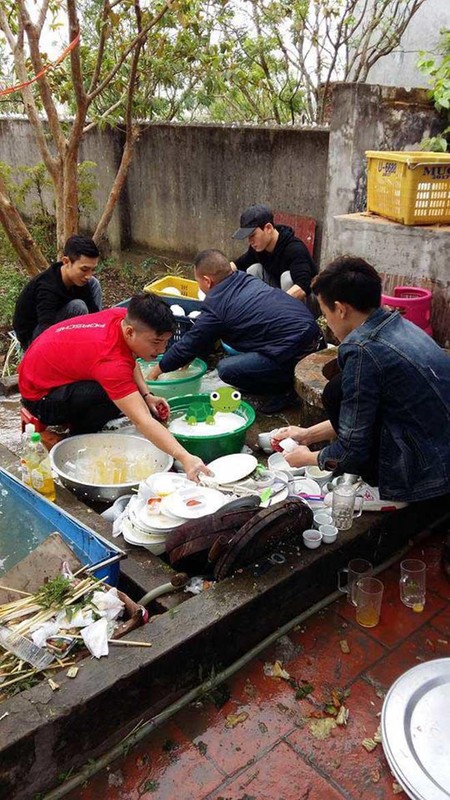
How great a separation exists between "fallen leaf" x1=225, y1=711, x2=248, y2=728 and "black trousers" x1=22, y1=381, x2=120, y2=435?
2.30 m

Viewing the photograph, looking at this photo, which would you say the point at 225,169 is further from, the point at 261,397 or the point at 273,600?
the point at 273,600

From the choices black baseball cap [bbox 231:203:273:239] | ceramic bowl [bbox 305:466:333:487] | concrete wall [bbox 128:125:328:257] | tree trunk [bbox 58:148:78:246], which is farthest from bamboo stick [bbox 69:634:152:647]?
tree trunk [bbox 58:148:78:246]

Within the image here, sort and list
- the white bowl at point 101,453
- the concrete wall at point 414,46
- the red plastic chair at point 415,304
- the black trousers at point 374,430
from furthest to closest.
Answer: the concrete wall at point 414,46 < the red plastic chair at point 415,304 < the white bowl at point 101,453 < the black trousers at point 374,430

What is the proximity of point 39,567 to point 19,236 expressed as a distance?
4.98m

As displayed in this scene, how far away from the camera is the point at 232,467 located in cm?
371

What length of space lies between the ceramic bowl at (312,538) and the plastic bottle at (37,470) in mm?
1584

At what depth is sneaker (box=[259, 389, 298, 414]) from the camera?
206 inches

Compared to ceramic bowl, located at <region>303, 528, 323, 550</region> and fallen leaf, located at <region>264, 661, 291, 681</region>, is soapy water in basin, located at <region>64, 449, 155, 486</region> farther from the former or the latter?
fallen leaf, located at <region>264, 661, 291, 681</region>

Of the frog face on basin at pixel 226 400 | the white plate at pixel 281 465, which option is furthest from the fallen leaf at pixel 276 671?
the frog face on basin at pixel 226 400

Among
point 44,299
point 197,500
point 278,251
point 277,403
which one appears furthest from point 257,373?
point 197,500

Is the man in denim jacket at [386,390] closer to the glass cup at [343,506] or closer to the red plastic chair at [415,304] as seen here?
the glass cup at [343,506]

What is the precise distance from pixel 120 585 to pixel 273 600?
866 mm

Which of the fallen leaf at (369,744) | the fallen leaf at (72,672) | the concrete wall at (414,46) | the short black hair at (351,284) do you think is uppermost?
the concrete wall at (414,46)

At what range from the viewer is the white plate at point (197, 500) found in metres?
3.14
